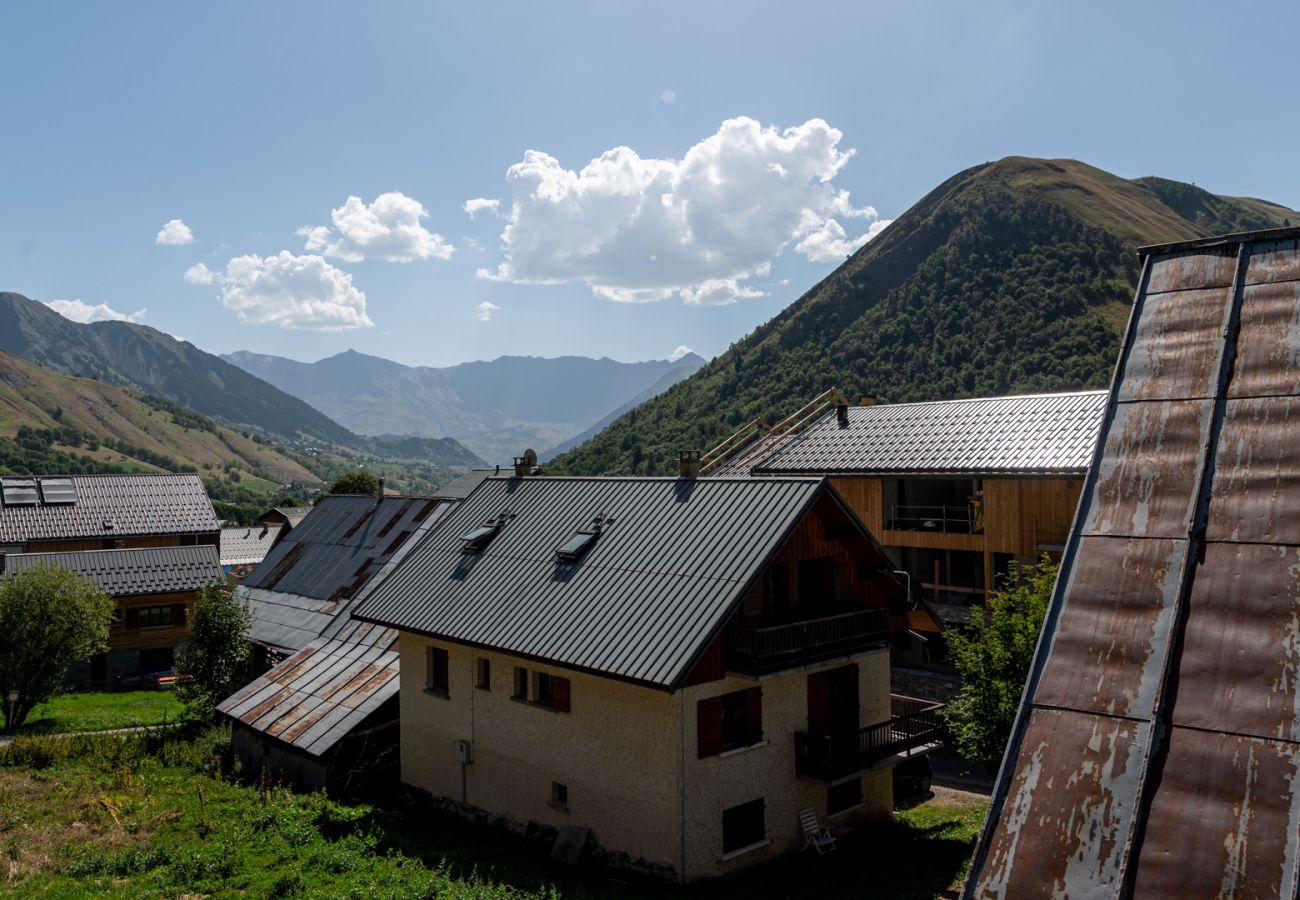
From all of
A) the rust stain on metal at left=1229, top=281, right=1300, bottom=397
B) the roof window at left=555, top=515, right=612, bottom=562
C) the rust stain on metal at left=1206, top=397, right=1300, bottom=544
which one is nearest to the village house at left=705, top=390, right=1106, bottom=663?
the roof window at left=555, top=515, right=612, bottom=562

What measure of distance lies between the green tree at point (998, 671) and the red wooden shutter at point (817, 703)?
3.74 metres

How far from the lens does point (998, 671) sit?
2214 cm

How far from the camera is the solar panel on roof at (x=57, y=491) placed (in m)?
64.0

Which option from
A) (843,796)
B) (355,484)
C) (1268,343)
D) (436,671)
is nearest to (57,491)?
(355,484)

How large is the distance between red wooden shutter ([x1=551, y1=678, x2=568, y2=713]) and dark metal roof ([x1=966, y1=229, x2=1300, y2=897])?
1690 cm

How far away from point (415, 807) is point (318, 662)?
9.02 m

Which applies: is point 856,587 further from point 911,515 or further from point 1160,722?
point 1160,722

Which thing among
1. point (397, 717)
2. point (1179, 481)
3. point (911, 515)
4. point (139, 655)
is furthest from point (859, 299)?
point (1179, 481)

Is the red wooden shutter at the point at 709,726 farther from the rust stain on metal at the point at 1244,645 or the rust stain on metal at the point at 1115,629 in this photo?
the rust stain on metal at the point at 1244,645

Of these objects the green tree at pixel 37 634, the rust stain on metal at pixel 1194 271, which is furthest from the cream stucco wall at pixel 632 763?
the green tree at pixel 37 634

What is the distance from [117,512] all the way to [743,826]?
6137 centimetres

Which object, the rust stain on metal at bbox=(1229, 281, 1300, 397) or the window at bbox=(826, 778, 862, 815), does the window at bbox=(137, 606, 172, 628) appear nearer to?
the window at bbox=(826, 778, 862, 815)

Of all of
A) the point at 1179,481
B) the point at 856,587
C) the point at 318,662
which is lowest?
the point at 318,662

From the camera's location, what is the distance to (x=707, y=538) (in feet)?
70.8
